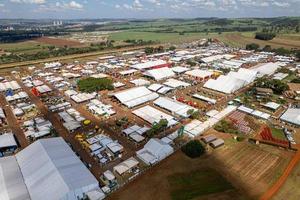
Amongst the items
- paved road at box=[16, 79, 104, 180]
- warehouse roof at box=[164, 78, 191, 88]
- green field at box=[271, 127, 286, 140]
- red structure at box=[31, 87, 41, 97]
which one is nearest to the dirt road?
green field at box=[271, 127, 286, 140]

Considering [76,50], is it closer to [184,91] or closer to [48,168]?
[184,91]

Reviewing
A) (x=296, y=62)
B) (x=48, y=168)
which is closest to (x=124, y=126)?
(x=48, y=168)

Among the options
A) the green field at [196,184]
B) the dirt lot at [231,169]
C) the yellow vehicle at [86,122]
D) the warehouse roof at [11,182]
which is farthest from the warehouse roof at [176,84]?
the warehouse roof at [11,182]

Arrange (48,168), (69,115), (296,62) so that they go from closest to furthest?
(48,168), (69,115), (296,62)

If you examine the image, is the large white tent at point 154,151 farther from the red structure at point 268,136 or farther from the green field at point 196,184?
the red structure at point 268,136

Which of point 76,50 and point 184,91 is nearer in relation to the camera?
point 184,91
